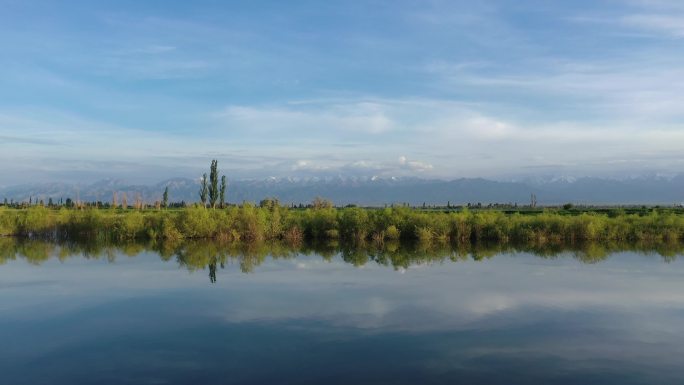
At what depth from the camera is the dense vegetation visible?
3578cm

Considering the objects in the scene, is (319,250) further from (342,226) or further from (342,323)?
(342,323)

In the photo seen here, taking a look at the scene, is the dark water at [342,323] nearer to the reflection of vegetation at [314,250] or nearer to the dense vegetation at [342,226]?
the reflection of vegetation at [314,250]

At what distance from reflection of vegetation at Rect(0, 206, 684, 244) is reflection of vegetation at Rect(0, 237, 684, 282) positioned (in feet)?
5.10

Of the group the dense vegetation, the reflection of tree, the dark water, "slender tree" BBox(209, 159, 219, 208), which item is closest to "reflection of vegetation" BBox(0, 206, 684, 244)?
the dense vegetation

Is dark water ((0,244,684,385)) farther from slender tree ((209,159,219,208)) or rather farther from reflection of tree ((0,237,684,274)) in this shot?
slender tree ((209,159,219,208))

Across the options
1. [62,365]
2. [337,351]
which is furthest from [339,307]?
[62,365]

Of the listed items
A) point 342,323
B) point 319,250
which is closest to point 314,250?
point 319,250

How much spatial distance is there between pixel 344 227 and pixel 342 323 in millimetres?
23039

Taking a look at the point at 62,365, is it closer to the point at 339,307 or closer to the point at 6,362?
the point at 6,362

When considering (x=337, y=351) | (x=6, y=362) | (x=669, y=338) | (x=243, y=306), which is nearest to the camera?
(x=6, y=362)

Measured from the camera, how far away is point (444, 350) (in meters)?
12.0

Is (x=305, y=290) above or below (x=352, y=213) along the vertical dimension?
below

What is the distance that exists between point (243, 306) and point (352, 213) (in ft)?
69.2

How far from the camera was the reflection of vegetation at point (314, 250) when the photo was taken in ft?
87.6
